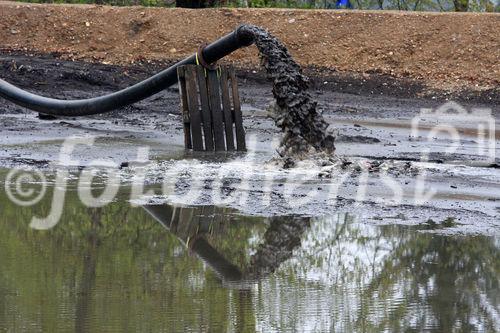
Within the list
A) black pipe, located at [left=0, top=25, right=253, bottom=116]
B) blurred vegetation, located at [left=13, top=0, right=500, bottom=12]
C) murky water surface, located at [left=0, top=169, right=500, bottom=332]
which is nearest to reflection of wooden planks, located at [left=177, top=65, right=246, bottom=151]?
black pipe, located at [left=0, top=25, right=253, bottom=116]

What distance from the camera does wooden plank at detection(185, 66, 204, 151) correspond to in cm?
1218

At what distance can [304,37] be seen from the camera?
754 inches

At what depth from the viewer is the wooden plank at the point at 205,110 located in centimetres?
1226

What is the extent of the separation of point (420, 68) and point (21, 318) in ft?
44.6

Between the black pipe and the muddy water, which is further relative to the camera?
the black pipe

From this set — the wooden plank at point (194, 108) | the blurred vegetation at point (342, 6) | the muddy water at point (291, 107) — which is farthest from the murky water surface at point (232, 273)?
the blurred vegetation at point (342, 6)

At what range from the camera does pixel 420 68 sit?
18453 mm

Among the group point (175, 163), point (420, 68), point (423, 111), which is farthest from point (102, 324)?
point (420, 68)

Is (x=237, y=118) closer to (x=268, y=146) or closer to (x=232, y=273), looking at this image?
(x=268, y=146)

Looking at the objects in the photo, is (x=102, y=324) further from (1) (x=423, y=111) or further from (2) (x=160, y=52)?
(2) (x=160, y=52)

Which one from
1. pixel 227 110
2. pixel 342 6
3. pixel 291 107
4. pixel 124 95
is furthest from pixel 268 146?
pixel 342 6

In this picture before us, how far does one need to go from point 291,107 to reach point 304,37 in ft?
25.4

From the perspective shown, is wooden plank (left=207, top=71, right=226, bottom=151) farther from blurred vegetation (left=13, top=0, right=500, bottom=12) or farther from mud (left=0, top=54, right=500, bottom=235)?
blurred vegetation (left=13, top=0, right=500, bottom=12)

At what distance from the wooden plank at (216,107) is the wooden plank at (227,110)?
0.08m
